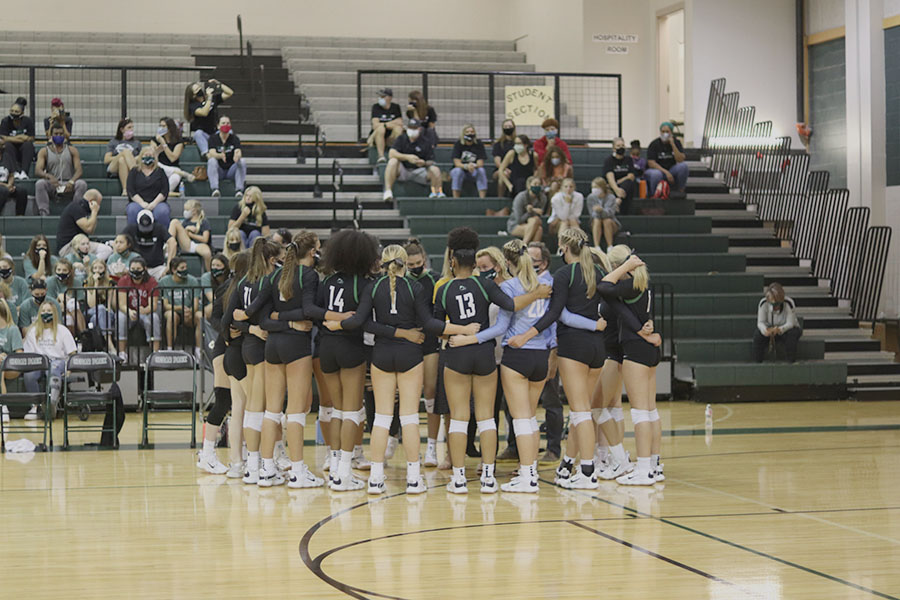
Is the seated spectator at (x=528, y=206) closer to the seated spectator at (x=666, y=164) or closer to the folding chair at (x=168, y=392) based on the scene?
the seated spectator at (x=666, y=164)

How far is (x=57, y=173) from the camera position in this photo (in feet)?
57.2

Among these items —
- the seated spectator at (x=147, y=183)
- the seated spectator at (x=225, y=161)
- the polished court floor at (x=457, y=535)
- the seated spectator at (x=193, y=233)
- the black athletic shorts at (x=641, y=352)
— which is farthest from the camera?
the seated spectator at (x=225, y=161)

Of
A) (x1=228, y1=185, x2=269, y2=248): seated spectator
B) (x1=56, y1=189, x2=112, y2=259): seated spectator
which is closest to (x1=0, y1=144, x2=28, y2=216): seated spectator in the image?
(x1=56, y1=189, x2=112, y2=259): seated spectator

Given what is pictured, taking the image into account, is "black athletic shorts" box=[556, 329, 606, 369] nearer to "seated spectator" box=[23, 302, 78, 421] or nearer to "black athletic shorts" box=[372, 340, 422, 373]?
"black athletic shorts" box=[372, 340, 422, 373]

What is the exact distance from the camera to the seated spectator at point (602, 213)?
17.3 meters

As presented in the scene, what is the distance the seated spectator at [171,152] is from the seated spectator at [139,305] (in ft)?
10.4

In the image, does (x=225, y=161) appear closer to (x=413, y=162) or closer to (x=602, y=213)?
(x=413, y=162)

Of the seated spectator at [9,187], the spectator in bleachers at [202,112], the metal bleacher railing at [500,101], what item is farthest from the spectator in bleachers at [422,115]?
the seated spectator at [9,187]

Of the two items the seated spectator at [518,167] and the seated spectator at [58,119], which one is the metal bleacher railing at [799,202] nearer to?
the seated spectator at [518,167]

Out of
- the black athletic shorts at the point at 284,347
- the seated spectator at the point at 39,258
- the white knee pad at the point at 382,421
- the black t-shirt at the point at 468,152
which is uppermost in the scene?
the black t-shirt at the point at 468,152

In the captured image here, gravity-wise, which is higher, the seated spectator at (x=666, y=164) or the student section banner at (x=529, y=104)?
the student section banner at (x=529, y=104)

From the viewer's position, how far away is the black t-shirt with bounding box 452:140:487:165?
18.7 m

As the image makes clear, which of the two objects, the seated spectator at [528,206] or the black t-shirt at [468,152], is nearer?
the seated spectator at [528,206]

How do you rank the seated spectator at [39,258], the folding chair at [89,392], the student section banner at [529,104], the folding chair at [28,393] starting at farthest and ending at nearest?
the student section banner at [529,104] < the seated spectator at [39,258] < the folding chair at [89,392] < the folding chair at [28,393]
